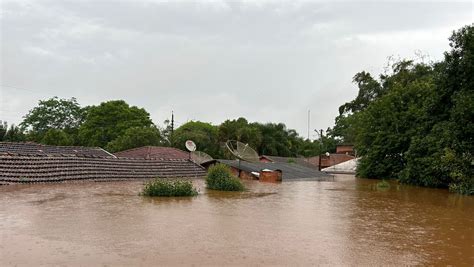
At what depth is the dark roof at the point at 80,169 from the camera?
16.8 meters

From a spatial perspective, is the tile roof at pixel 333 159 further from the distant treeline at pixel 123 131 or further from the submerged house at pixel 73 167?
the submerged house at pixel 73 167

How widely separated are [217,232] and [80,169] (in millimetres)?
12990

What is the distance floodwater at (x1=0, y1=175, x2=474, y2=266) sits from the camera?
6.48 meters

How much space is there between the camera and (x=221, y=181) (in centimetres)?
1770

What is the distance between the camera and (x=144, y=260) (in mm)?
6148

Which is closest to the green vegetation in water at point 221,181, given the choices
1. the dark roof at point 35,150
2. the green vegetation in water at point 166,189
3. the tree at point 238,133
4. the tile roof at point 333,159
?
the green vegetation in water at point 166,189

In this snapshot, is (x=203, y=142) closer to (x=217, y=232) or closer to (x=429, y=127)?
(x=429, y=127)

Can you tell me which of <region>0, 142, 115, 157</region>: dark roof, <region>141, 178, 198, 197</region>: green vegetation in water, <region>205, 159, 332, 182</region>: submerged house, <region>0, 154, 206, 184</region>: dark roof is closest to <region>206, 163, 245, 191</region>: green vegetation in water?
<region>141, 178, 198, 197</region>: green vegetation in water

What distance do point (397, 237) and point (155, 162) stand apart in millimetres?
18724

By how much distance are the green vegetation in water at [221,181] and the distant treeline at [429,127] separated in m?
10.8

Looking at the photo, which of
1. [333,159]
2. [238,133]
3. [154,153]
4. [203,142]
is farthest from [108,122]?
[333,159]

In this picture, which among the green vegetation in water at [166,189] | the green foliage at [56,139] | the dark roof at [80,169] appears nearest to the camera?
the green vegetation in water at [166,189]

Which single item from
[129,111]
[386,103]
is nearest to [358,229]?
[386,103]

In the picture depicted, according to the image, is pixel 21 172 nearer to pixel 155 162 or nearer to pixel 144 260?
pixel 155 162
